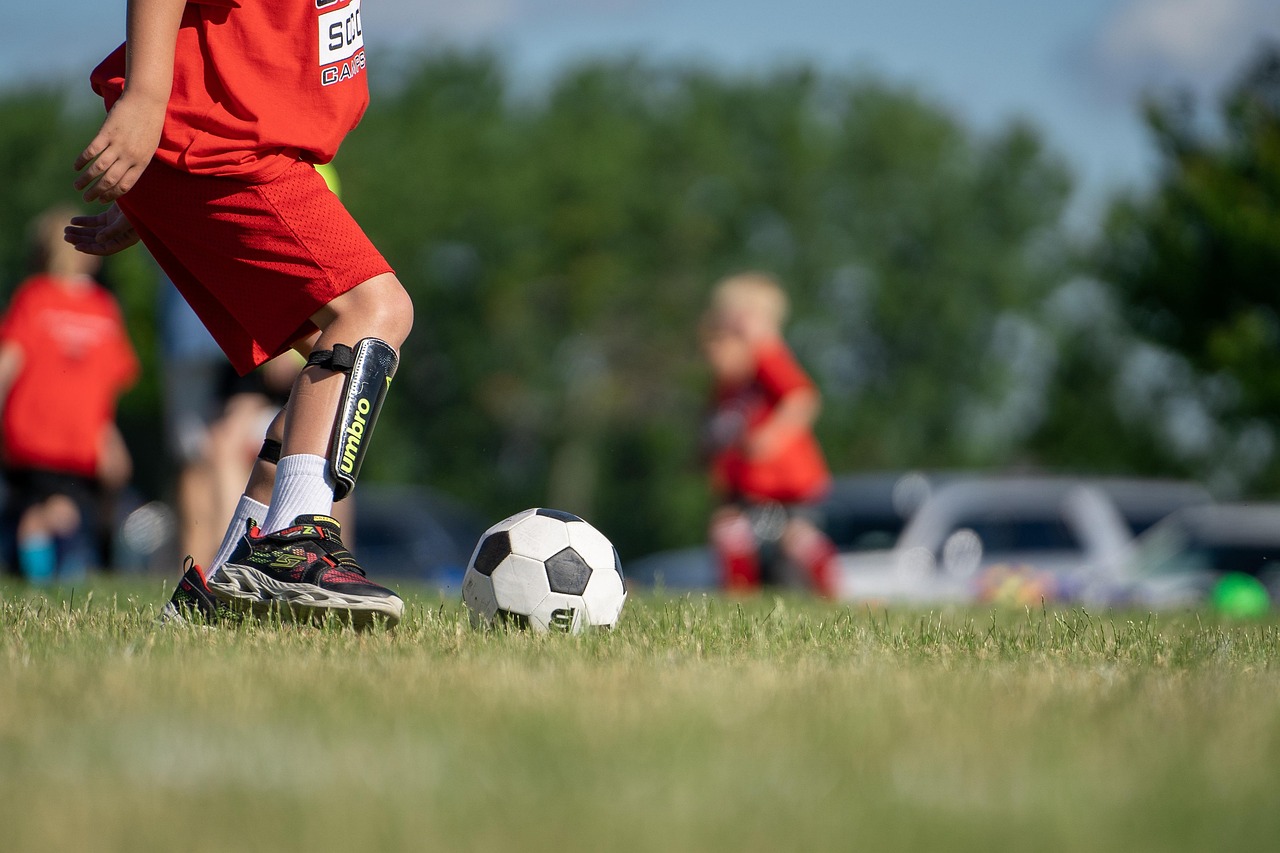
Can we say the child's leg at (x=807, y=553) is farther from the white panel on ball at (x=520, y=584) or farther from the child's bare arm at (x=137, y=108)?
the child's bare arm at (x=137, y=108)

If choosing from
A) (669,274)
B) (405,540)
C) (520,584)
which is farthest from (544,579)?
(669,274)

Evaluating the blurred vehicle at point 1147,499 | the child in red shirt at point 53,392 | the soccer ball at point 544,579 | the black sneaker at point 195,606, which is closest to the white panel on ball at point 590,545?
the soccer ball at point 544,579

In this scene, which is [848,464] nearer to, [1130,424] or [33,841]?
[1130,424]

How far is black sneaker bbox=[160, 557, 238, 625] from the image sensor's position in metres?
3.75

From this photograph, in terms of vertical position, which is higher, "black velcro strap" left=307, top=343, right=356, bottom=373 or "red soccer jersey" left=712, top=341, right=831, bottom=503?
"red soccer jersey" left=712, top=341, right=831, bottom=503

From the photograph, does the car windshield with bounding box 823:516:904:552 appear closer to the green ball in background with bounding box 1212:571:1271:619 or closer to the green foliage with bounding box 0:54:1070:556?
the green ball in background with bounding box 1212:571:1271:619

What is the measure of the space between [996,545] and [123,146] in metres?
11.6

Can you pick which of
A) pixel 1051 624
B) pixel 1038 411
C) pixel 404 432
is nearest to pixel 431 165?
pixel 404 432

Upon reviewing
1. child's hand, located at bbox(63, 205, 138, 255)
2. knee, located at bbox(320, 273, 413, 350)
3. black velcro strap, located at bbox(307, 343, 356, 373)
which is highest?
child's hand, located at bbox(63, 205, 138, 255)

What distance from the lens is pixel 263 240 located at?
371 cm

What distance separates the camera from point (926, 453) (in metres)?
50.4

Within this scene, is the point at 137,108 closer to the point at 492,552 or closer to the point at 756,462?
the point at 492,552

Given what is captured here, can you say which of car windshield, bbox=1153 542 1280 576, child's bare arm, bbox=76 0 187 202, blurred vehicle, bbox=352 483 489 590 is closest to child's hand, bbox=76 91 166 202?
child's bare arm, bbox=76 0 187 202

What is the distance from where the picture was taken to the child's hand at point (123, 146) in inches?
137
